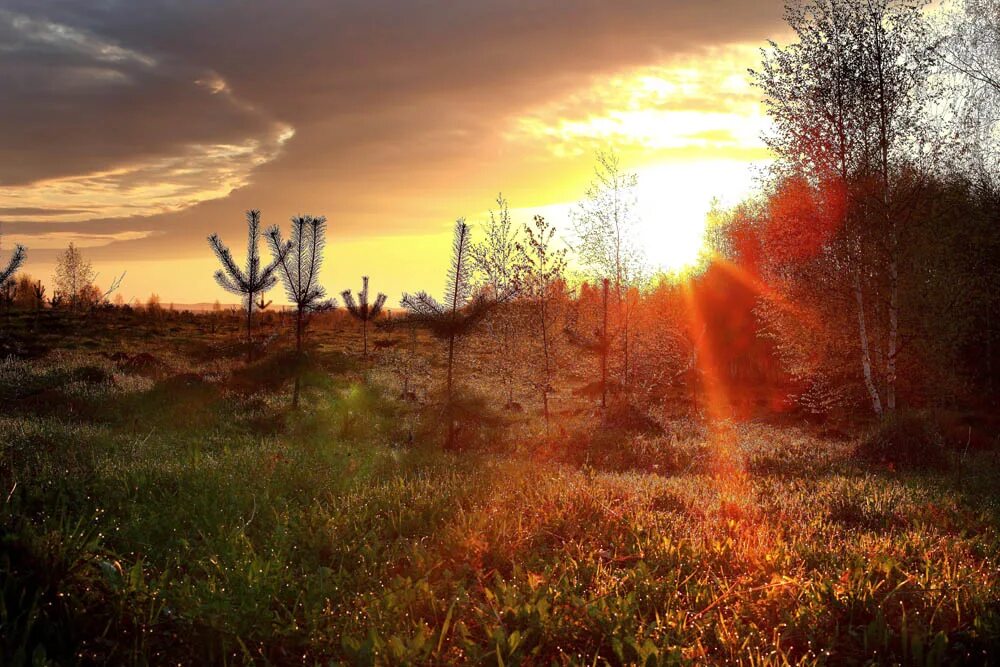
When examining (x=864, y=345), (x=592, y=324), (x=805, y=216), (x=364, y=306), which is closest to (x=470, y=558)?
(x=592, y=324)

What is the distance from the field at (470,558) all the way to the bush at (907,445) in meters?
0.90

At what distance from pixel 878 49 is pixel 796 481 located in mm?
13070

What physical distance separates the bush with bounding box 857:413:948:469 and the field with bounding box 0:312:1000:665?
0.90 meters

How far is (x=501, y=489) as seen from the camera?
7648 mm

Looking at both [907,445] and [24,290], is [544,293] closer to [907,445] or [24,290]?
[907,445]

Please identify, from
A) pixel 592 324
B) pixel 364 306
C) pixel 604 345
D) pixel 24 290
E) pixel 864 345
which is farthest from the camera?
pixel 24 290

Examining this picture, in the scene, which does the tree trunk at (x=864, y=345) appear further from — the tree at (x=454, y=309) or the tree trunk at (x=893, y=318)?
the tree at (x=454, y=309)

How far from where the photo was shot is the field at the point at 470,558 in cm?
404

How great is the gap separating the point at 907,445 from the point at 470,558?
1052 centimetres

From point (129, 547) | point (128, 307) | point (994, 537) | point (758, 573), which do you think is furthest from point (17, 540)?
point (128, 307)

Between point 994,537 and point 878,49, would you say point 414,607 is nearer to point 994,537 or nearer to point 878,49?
point 994,537

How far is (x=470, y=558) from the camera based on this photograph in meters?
5.46

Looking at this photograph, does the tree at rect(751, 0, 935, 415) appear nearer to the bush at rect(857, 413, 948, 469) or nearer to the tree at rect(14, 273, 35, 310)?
the bush at rect(857, 413, 948, 469)

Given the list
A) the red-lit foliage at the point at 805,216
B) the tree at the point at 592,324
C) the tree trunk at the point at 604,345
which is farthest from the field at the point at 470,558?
the red-lit foliage at the point at 805,216
